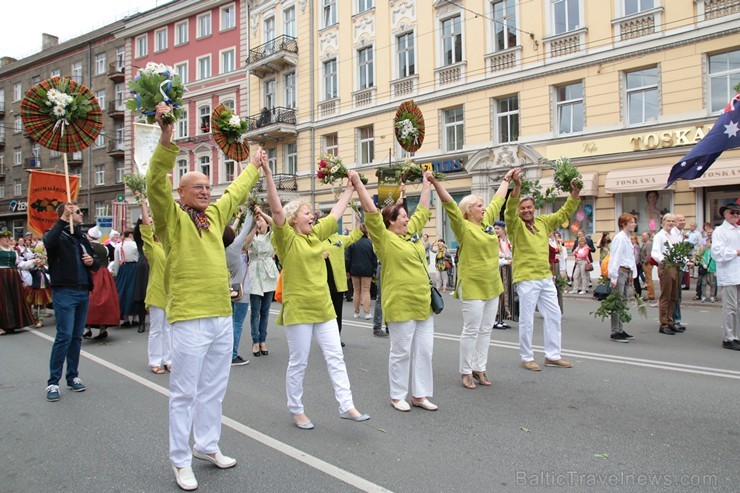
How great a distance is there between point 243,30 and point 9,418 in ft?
106

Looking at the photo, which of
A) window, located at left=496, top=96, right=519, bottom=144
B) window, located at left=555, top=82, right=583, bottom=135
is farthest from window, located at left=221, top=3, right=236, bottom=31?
window, located at left=555, top=82, right=583, bottom=135

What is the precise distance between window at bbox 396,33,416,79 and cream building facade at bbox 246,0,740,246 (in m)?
0.07

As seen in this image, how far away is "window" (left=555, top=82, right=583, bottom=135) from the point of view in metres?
19.6

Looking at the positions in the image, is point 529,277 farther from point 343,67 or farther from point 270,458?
point 343,67

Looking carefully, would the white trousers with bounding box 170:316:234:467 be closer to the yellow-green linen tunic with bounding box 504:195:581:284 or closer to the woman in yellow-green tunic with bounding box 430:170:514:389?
the woman in yellow-green tunic with bounding box 430:170:514:389

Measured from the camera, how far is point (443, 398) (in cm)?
536

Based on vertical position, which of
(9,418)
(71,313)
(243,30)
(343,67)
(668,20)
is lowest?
(9,418)

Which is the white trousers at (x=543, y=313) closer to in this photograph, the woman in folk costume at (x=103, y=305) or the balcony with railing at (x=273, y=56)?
the woman in folk costume at (x=103, y=305)

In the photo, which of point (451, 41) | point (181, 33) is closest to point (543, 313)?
point (451, 41)

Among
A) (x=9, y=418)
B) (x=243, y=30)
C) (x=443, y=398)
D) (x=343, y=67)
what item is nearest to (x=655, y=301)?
(x=443, y=398)

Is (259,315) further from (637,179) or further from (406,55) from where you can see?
(406,55)

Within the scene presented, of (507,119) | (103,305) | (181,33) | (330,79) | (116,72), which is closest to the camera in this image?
(103,305)

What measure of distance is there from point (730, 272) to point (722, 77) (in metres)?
11.9

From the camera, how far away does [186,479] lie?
346cm
